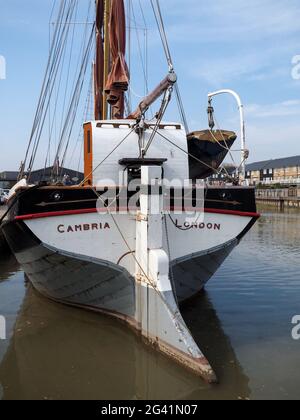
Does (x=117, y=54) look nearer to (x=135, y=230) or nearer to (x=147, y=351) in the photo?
(x=135, y=230)

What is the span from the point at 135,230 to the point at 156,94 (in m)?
2.66

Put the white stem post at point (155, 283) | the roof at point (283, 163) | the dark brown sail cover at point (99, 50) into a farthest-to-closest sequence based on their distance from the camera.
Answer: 1. the roof at point (283, 163)
2. the dark brown sail cover at point (99, 50)
3. the white stem post at point (155, 283)

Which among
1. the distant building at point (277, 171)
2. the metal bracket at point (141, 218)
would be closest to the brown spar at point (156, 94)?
the metal bracket at point (141, 218)

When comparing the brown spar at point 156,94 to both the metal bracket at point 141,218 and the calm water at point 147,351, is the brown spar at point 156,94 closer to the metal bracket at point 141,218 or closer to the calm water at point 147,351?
the metal bracket at point 141,218

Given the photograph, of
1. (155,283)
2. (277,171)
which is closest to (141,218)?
(155,283)

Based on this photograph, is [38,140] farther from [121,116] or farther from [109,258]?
[109,258]

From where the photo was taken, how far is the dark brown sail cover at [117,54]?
10742mm

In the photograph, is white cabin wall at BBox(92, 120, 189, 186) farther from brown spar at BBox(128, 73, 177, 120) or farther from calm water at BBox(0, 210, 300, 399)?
calm water at BBox(0, 210, 300, 399)

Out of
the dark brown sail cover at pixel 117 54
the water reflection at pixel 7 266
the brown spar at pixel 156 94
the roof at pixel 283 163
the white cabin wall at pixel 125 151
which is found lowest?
the water reflection at pixel 7 266

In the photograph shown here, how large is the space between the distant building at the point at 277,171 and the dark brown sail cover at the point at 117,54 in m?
66.6

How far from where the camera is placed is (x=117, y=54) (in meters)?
10.9

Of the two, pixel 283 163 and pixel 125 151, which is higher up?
pixel 283 163

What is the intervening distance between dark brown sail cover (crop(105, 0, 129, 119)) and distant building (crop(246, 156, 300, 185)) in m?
66.6
